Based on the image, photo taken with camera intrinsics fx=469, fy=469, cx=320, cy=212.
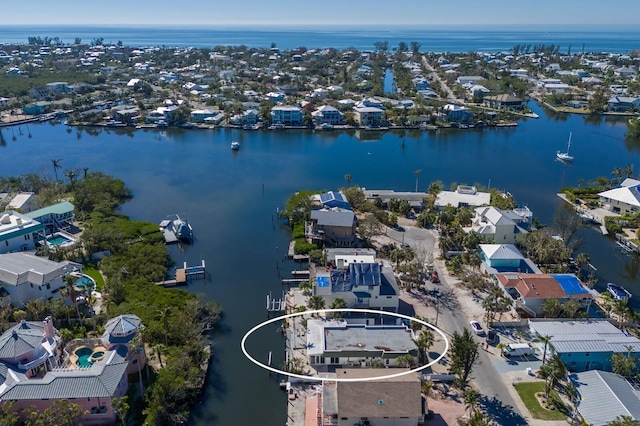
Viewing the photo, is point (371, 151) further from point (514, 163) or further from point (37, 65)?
point (37, 65)

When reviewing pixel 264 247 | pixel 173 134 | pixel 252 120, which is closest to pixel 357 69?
pixel 252 120

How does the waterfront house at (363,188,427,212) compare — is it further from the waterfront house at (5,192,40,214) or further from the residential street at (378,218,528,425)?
the waterfront house at (5,192,40,214)

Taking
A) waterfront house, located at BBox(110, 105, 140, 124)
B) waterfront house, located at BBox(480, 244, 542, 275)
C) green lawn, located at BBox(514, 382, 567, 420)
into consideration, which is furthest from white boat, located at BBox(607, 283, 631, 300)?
waterfront house, located at BBox(110, 105, 140, 124)

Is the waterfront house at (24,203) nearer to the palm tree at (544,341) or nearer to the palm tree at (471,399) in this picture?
the palm tree at (471,399)

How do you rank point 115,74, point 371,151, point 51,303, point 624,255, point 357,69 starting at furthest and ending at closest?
1. point 357,69
2. point 115,74
3. point 371,151
4. point 624,255
5. point 51,303

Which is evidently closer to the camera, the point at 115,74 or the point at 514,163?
the point at 514,163

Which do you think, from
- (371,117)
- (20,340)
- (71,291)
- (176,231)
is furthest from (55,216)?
(371,117)
